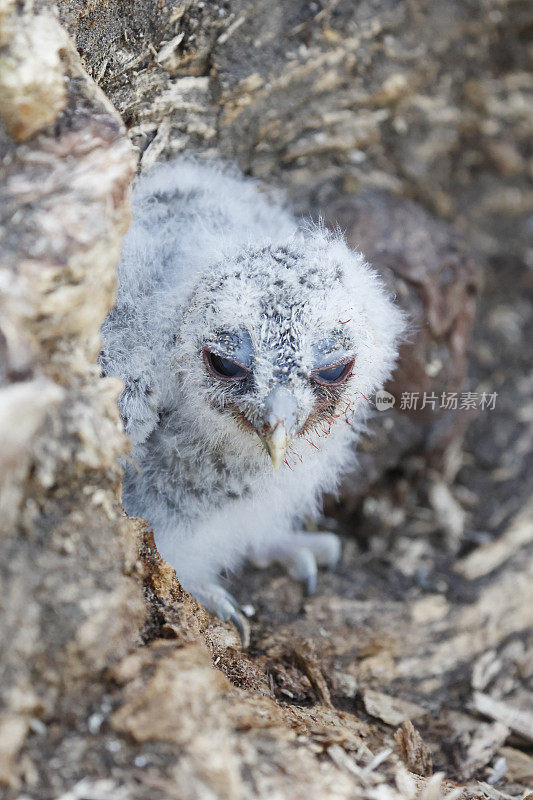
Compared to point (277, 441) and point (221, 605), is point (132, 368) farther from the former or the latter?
point (221, 605)

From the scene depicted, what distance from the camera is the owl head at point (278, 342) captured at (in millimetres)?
2119

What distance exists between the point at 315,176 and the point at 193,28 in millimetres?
899

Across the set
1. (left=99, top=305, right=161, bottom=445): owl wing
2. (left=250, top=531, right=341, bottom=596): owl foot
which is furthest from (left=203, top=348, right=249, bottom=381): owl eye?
(left=250, top=531, right=341, bottom=596): owl foot

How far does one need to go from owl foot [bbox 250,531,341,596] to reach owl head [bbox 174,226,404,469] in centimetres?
92

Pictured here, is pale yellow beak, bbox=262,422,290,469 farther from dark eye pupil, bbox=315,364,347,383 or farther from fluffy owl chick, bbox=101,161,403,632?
dark eye pupil, bbox=315,364,347,383

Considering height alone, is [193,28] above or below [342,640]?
above

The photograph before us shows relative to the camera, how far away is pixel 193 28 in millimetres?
2729

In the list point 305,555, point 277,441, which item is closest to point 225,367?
point 277,441

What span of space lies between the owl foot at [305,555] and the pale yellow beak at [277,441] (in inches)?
48.9

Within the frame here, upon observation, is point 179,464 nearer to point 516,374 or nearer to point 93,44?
point 93,44

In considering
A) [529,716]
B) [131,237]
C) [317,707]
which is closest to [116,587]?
[317,707]

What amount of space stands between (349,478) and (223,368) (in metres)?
1.43

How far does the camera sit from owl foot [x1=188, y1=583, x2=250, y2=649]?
8.71 ft


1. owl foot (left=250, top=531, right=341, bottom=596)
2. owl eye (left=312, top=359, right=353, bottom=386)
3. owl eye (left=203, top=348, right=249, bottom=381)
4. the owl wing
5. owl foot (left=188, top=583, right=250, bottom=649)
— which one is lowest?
owl foot (left=250, top=531, right=341, bottom=596)
